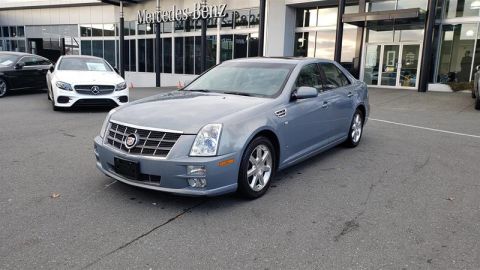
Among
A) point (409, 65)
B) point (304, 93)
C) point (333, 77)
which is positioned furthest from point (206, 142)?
point (409, 65)

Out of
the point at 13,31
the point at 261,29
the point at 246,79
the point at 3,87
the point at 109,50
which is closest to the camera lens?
the point at 246,79

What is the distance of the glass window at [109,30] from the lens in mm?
33875

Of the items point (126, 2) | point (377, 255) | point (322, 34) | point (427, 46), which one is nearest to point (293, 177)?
point (377, 255)

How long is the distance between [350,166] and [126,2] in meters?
28.8

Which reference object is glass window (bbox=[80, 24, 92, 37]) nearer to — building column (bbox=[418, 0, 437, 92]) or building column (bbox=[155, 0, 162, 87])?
building column (bbox=[155, 0, 162, 87])

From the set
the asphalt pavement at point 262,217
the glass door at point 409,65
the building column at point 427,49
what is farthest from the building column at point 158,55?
the asphalt pavement at point 262,217

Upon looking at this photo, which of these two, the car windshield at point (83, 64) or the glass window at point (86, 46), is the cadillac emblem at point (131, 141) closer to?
the car windshield at point (83, 64)

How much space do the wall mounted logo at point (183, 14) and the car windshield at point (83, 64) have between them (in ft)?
41.2

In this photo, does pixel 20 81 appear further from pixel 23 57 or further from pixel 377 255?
pixel 377 255

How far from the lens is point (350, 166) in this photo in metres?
5.79

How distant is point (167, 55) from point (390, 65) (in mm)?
15890

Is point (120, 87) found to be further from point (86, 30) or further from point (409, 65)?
point (86, 30)

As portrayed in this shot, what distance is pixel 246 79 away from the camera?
213 inches

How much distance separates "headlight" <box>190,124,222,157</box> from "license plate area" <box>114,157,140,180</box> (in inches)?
23.5
